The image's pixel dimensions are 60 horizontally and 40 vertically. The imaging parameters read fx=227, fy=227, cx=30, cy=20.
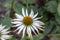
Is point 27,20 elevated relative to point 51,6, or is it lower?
lower

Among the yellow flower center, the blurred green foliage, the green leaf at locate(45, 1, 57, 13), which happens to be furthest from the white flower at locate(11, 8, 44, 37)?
the green leaf at locate(45, 1, 57, 13)

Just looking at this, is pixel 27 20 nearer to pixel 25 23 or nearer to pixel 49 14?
pixel 25 23

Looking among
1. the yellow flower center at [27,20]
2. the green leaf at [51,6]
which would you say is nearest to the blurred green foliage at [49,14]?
the green leaf at [51,6]

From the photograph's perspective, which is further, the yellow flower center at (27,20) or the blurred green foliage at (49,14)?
the blurred green foliage at (49,14)

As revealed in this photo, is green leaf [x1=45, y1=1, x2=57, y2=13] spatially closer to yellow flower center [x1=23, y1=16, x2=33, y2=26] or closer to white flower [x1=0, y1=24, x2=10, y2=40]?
yellow flower center [x1=23, y1=16, x2=33, y2=26]

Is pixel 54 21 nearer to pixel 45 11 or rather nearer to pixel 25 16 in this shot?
pixel 45 11

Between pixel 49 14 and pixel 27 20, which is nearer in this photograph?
pixel 27 20

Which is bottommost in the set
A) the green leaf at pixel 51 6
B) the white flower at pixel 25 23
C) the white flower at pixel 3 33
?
the white flower at pixel 3 33

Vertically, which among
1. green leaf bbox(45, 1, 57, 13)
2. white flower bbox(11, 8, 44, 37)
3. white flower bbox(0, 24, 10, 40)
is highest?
green leaf bbox(45, 1, 57, 13)

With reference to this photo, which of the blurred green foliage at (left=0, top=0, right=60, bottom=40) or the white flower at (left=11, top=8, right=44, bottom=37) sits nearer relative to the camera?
the white flower at (left=11, top=8, right=44, bottom=37)

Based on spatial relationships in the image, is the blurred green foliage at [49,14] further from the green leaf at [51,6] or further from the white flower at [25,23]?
the white flower at [25,23]

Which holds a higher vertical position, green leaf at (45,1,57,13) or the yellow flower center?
green leaf at (45,1,57,13)

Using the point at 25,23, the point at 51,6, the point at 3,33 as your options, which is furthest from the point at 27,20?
the point at 51,6

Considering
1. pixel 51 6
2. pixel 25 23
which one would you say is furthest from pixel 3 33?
pixel 51 6
